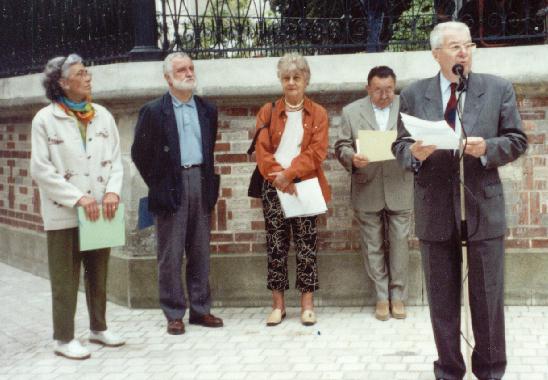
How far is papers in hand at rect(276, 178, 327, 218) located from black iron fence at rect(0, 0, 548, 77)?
4.72 feet

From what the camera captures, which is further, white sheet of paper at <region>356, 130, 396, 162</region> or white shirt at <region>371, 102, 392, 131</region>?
white shirt at <region>371, 102, 392, 131</region>

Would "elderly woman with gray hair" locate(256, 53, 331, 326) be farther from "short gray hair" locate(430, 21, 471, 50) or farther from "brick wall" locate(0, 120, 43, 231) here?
"brick wall" locate(0, 120, 43, 231)

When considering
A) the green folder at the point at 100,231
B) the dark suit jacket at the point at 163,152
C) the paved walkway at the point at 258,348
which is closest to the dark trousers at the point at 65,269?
the green folder at the point at 100,231

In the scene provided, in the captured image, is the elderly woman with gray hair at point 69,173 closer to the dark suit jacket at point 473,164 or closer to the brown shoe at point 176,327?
the brown shoe at point 176,327

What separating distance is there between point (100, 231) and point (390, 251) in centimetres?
228

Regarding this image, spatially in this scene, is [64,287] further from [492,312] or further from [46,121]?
[492,312]

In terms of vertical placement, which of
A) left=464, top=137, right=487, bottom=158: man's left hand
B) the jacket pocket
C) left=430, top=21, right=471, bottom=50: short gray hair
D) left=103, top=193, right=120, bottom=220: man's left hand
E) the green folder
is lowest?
the green folder

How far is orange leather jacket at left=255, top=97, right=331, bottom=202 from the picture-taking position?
6973 millimetres

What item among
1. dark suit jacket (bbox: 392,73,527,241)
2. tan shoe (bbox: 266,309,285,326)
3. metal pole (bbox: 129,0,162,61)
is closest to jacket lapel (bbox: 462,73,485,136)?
dark suit jacket (bbox: 392,73,527,241)

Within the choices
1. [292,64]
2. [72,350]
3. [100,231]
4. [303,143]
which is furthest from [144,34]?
[72,350]

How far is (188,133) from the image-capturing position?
278 inches

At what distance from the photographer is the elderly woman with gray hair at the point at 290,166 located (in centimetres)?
700

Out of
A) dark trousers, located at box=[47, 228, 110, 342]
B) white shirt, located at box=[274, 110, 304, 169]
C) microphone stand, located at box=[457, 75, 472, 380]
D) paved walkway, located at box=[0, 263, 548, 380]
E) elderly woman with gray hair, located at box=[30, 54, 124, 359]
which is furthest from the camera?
white shirt, located at box=[274, 110, 304, 169]

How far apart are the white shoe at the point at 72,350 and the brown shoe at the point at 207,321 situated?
3.50 feet
